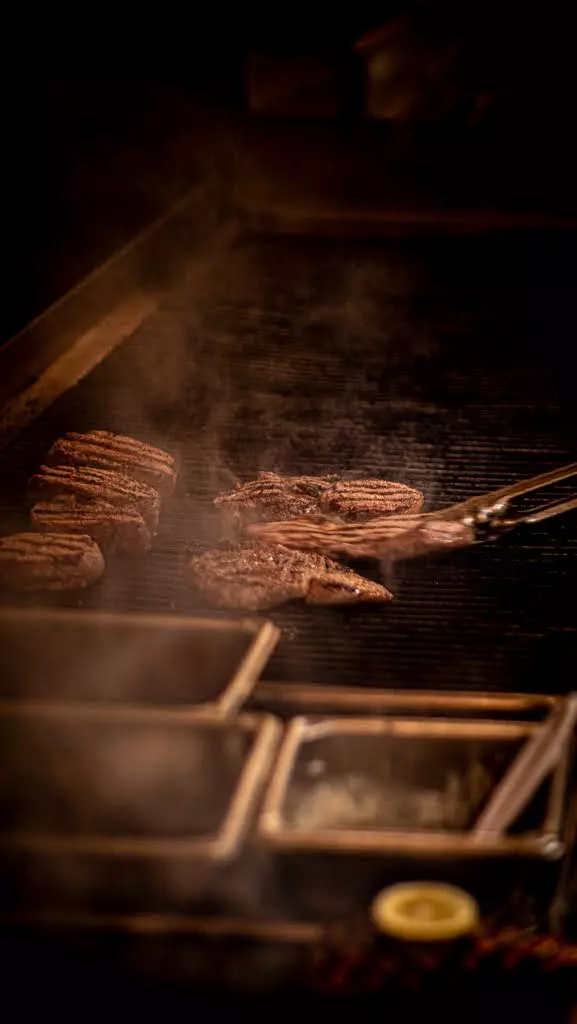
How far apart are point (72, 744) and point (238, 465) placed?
7.92 feet

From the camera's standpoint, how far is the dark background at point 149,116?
9.76 meters

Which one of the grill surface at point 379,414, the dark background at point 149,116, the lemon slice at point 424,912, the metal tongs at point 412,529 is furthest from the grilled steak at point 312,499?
the dark background at point 149,116

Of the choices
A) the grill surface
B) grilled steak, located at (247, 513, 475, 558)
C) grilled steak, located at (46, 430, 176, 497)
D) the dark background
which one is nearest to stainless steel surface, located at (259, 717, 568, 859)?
the grill surface

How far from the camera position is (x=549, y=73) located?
30.3 ft

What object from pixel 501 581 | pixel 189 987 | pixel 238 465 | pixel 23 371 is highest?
pixel 23 371

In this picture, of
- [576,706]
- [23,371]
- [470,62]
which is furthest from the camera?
[470,62]

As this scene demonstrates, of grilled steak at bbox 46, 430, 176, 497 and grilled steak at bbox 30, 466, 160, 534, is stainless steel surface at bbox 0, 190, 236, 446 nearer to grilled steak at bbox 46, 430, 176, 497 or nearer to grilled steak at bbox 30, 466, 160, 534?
grilled steak at bbox 46, 430, 176, 497

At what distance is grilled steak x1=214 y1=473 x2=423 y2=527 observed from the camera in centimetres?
470

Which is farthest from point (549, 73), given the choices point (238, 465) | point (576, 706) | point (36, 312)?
point (576, 706)

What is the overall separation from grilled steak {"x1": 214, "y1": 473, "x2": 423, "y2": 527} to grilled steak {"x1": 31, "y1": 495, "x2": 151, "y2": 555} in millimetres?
476

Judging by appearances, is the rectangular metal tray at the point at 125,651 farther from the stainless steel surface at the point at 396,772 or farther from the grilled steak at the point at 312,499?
the grilled steak at the point at 312,499

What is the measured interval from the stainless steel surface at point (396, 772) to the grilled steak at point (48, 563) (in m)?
1.37

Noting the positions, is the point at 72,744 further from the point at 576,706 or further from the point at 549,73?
the point at 549,73

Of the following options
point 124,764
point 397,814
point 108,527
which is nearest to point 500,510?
point 108,527
